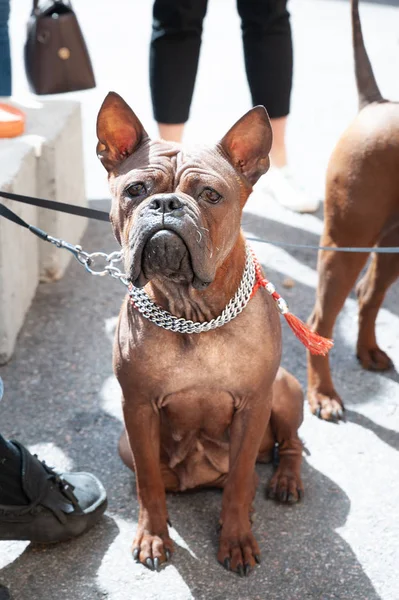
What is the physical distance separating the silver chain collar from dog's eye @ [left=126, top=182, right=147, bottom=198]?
0.32 m

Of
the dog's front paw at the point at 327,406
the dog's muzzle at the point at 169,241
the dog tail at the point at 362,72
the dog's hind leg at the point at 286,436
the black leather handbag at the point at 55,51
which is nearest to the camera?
the dog's muzzle at the point at 169,241

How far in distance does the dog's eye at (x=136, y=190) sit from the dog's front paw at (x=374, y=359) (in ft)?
5.60

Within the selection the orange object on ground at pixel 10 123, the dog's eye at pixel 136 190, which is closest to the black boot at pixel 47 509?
the dog's eye at pixel 136 190

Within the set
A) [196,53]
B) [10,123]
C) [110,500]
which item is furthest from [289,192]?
[110,500]

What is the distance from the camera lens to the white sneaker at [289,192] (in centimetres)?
477

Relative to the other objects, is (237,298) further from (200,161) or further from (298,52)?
(298,52)

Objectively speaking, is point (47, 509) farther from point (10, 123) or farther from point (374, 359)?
point (10, 123)

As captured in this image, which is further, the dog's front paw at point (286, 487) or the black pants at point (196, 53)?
the black pants at point (196, 53)

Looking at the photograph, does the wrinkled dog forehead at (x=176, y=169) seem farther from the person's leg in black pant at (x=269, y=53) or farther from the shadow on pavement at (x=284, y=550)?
the person's leg in black pant at (x=269, y=53)

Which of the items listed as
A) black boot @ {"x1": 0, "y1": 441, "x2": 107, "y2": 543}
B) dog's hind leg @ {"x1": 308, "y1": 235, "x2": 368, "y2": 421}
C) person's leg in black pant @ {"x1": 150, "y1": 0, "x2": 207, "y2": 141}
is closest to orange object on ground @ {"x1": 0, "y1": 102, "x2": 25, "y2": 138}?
person's leg in black pant @ {"x1": 150, "y1": 0, "x2": 207, "y2": 141}

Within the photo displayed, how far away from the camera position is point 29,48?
3973 mm

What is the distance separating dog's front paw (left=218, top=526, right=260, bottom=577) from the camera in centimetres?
244

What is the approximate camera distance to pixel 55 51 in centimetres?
394

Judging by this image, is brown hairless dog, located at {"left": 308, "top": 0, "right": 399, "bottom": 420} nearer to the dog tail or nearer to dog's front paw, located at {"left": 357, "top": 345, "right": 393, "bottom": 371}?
the dog tail
